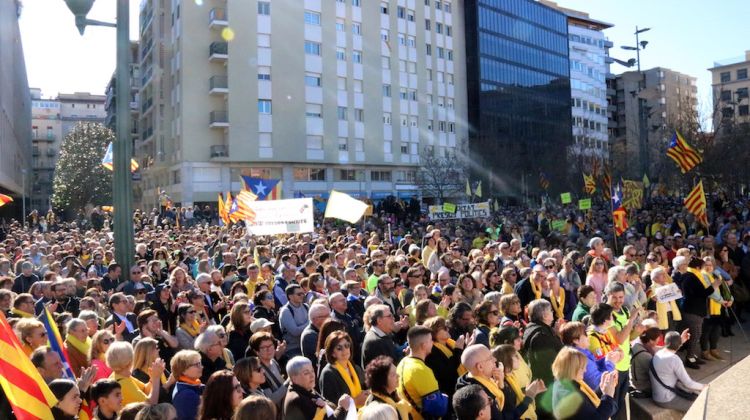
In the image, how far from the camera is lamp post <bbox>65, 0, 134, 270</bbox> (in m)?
9.65

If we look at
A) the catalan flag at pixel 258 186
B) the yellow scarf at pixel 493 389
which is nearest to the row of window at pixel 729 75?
Answer: the catalan flag at pixel 258 186

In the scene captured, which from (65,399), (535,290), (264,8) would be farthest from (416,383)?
(264,8)

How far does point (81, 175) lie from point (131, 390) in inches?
2191

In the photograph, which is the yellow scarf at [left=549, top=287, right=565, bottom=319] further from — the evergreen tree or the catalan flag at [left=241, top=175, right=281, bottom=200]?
the evergreen tree

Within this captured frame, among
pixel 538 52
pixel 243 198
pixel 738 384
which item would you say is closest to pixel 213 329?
pixel 738 384

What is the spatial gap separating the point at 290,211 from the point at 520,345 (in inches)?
399

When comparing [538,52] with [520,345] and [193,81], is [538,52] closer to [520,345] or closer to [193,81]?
[193,81]

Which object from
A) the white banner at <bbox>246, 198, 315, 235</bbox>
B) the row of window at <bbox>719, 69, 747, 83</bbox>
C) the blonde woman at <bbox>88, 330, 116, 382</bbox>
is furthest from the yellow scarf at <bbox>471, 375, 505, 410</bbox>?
the row of window at <bbox>719, 69, 747, 83</bbox>

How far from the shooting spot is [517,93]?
74562 millimetres

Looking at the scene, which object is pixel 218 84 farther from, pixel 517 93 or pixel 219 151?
pixel 517 93

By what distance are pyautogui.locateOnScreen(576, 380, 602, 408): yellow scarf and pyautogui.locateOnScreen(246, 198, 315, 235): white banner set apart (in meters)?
10.4

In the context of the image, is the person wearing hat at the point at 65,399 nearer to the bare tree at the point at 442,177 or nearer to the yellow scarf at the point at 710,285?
the yellow scarf at the point at 710,285

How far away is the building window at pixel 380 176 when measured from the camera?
5622cm

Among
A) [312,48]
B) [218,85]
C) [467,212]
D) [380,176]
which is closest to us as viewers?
[467,212]
